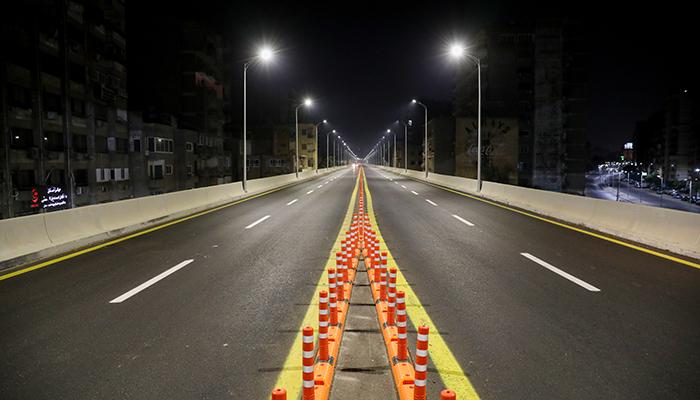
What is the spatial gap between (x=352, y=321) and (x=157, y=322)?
2.39m

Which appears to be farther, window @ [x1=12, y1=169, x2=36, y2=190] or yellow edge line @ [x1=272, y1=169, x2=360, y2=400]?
window @ [x1=12, y1=169, x2=36, y2=190]

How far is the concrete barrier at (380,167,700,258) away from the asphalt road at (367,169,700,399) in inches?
38.1

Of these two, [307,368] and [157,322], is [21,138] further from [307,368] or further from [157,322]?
[307,368]

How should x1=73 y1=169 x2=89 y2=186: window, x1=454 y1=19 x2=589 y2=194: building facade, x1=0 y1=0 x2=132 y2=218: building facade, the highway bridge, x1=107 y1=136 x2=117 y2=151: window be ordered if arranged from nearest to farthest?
the highway bridge < x1=0 y1=0 x2=132 y2=218: building facade < x1=73 y1=169 x2=89 y2=186: window < x1=107 y1=136 x2=117 y2=151: window < x1=454 y1=19 x2=589 y2=194: building facade

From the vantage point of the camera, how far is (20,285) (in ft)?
24.6

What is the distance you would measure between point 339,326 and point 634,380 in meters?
2.89

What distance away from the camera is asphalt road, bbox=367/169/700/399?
163 inches

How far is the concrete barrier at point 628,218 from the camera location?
32.4 feet

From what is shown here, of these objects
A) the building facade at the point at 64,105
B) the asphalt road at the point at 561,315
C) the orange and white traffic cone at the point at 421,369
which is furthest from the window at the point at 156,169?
the orange and white traffic cone at the point at 421,369

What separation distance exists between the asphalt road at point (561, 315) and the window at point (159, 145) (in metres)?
48.4

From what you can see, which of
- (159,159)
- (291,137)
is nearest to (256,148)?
(291,137)

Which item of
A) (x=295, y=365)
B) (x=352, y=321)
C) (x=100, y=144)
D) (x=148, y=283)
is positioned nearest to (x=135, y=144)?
(x=100, y=144)

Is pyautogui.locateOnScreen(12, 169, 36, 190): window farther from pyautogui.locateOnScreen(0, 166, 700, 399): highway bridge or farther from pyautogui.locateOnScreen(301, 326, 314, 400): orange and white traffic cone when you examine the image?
pyautogui.locateOnScreen(301, 326, 314, 400): orange and white traffic cone

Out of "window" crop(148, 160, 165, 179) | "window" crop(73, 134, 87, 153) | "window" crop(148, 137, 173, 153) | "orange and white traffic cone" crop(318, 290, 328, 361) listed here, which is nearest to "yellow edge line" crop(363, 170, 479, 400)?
"orange and white traffic cone" crop(318, 290, 328, 361)
